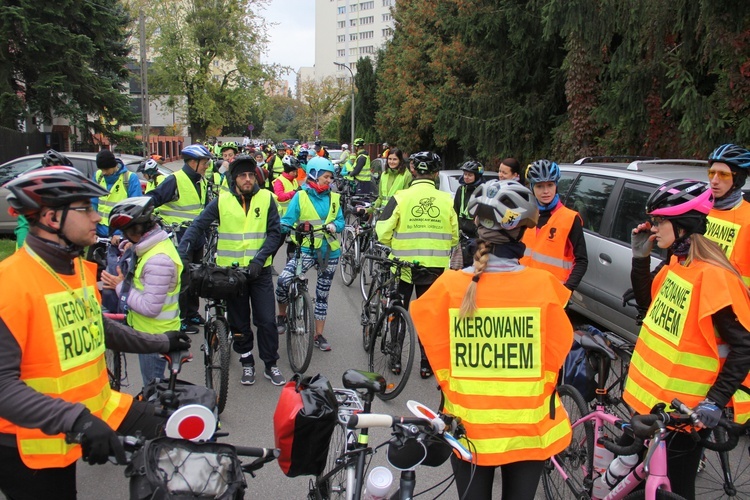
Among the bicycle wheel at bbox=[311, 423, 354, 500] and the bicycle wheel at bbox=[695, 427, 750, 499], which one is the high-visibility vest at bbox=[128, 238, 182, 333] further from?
the bicycle wheel at bbox=[695, 427, 750, 499]

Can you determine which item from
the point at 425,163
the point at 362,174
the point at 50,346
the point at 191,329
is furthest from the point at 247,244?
the point at 362,174

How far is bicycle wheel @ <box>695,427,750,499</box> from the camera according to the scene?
3350mm

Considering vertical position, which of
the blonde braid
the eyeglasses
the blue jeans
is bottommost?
the blue jeans

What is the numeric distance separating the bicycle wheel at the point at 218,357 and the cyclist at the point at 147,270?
2.82 feet

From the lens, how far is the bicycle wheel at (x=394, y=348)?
552 centimetres

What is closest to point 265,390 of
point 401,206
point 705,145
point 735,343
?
point 401,206

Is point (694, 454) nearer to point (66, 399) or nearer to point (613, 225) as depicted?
point (66, 399)

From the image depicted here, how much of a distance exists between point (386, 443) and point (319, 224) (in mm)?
4504

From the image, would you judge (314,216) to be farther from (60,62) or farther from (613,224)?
(60,62)

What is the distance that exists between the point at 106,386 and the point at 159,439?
74cm

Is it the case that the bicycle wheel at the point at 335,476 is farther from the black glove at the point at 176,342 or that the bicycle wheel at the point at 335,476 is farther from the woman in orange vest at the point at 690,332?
the woman in orange vest at the point at 690,332

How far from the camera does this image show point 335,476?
2840 millimetres

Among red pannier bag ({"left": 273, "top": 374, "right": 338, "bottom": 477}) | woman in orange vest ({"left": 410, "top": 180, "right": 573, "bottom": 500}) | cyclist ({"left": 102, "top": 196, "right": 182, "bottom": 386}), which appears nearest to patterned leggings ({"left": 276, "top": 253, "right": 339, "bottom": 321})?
cyclist ({"left": 102, "top": 196, "right": 182, "bottom": 386})

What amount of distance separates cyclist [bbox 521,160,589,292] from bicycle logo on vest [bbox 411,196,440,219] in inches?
38.6
